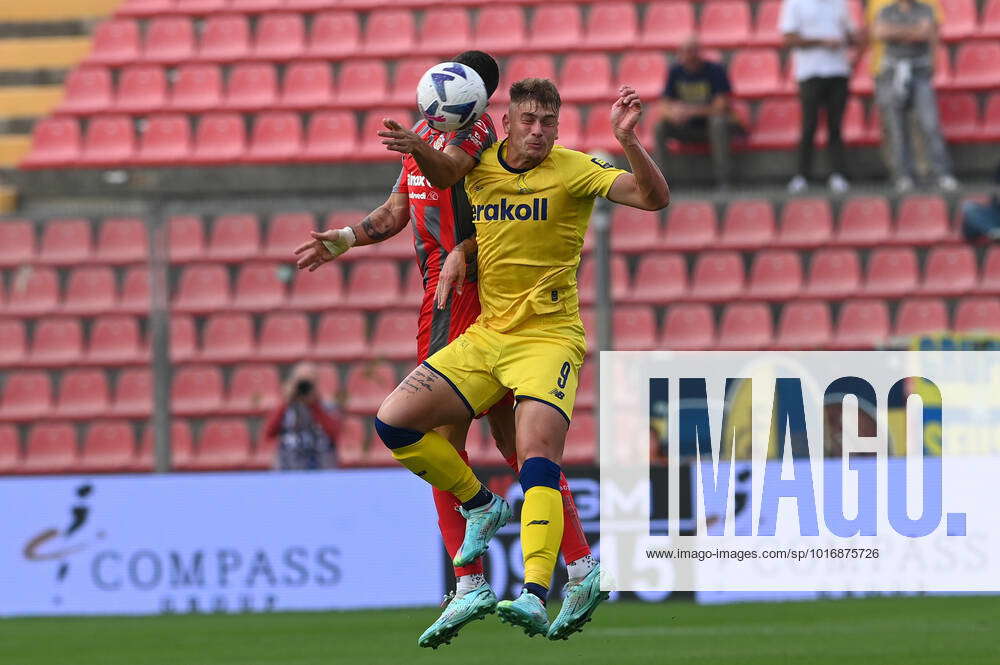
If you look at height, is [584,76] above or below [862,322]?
above

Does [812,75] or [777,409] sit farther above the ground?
[812,75]

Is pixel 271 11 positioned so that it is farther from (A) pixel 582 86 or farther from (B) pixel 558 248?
(B) pixel 558 248

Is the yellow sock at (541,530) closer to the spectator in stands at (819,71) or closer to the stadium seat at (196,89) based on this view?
the spectator in stands at (819,71)

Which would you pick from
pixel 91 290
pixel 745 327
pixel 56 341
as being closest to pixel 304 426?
pixel 91 290

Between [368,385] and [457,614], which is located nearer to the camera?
[457,614]

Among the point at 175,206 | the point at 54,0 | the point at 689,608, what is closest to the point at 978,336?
the point at 689,608

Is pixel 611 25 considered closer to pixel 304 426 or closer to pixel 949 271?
pixel 949 271

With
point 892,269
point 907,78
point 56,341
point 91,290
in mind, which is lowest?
point 56,341

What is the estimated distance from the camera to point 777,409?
42.1ft

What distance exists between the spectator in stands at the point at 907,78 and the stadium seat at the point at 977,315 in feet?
4.47

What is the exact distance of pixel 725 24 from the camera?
17.2m

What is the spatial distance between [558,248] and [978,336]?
697 centimetres

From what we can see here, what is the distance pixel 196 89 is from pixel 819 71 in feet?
20.0

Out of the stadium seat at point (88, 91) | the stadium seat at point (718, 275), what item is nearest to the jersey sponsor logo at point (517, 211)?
the stadium seat at point (718, 275)
